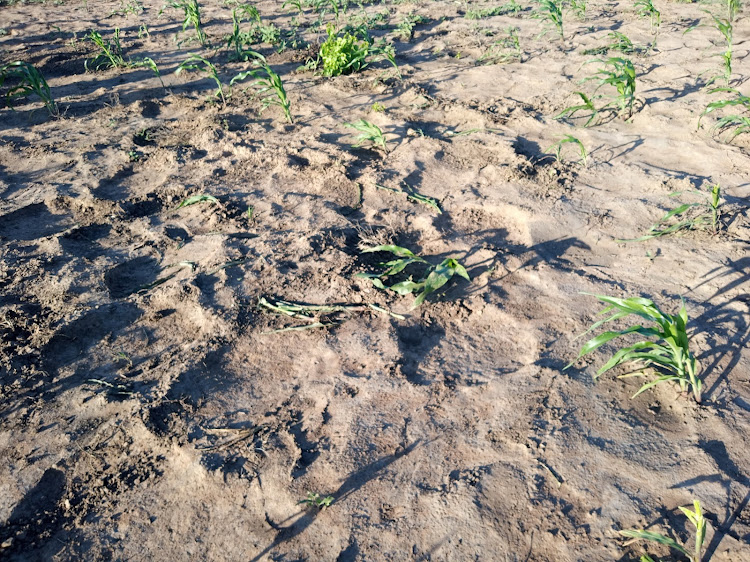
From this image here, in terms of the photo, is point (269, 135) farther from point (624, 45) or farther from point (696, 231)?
point (624, 45)

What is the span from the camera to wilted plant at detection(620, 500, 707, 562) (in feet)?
5.28

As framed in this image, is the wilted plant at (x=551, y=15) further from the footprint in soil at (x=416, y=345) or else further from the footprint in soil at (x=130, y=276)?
the footprint in soil at (x=130, y=276)

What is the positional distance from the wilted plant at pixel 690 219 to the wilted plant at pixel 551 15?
119 inches

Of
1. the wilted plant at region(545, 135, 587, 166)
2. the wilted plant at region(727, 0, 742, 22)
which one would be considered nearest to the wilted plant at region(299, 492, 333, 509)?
the wilted plant at region(545, 135, 587, 166)

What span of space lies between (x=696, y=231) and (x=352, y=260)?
1.87 meters

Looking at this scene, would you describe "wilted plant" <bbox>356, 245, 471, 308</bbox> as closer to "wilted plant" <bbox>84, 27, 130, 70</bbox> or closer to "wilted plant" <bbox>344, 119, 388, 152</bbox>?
"wilted plant" <bbox>344, 119, 388, 152</bbox>

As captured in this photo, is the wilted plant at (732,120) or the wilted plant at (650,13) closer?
the wilted plant at (732,120)

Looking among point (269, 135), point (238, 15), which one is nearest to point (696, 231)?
point (269, 135)

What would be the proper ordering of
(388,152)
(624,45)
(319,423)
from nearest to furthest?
(319,423) < (388,152) < (624,45)

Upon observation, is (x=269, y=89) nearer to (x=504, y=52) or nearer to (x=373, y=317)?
(x=504, y=52)

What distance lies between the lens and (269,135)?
4.05m

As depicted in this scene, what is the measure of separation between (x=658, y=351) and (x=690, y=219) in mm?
1201

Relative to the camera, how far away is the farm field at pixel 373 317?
1810mm

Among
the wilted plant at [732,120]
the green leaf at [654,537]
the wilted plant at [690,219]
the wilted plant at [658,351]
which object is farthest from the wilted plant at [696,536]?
the wilted plant at [732,120]
